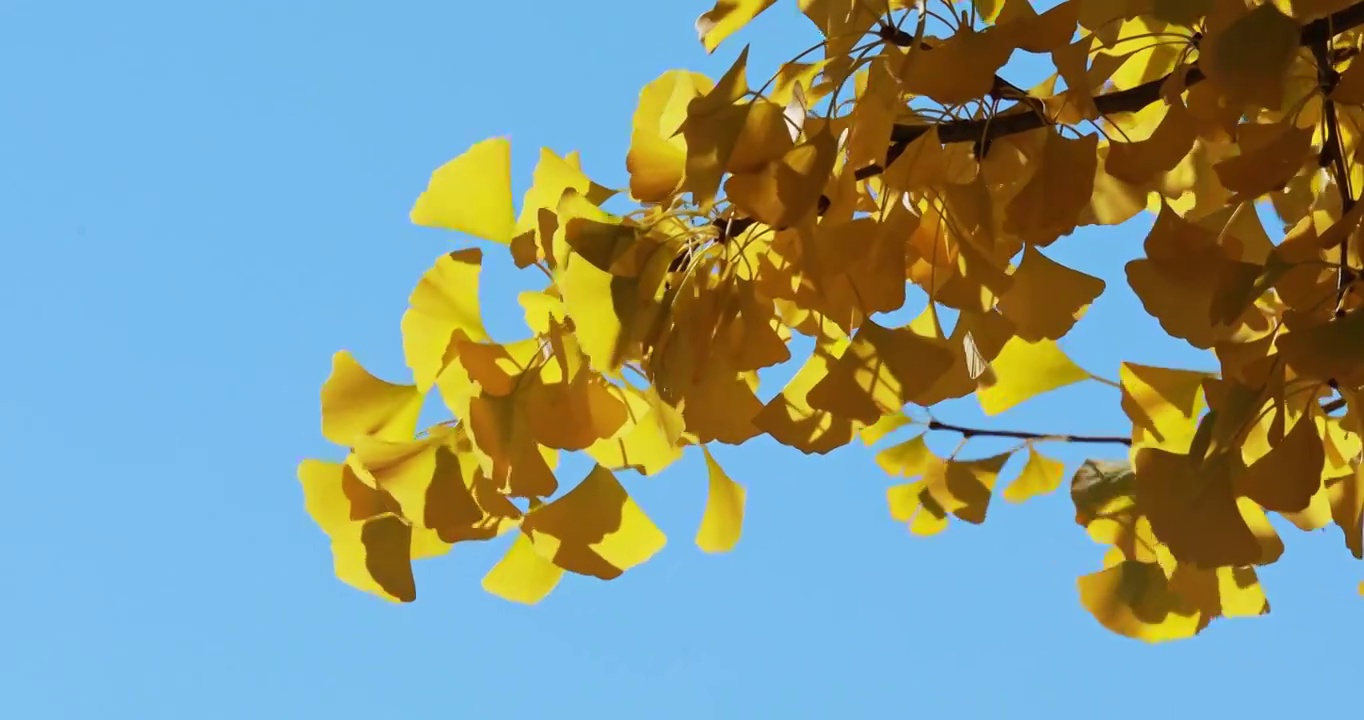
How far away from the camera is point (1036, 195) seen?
37 cm

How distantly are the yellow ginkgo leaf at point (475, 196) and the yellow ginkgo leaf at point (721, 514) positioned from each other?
122 millimetres

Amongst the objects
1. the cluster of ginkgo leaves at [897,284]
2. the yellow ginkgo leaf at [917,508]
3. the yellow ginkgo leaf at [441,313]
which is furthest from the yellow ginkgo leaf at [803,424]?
the yellow ginkgo leaf at [917,508]

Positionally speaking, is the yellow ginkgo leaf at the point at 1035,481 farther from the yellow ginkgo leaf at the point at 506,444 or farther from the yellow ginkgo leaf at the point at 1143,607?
the yellow ginkgo leaf at the point at 506,444

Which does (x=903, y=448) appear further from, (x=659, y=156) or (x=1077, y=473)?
(x=659, y=156)

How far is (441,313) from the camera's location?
0.44 meters

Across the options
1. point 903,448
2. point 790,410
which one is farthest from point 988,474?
point 790,410

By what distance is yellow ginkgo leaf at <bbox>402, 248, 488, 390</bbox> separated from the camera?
44cm

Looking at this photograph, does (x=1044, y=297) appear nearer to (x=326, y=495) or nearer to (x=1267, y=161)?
(x=1267, y=161)

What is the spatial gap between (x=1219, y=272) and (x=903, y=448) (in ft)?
0.98

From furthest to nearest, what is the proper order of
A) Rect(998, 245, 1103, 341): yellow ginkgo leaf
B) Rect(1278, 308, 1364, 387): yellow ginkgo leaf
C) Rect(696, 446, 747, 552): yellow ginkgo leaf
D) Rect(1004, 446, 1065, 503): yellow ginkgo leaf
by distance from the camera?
Rect(1004, 446, 1065, 503): yellow ginkgo leaf, Rect(696, 446, 747, 552): yellow ginkgo leaf, Rect(998, 245, 1103, 341): yellow ginkgo leaf, Rect(1278, 308, 1364, 387): yellow ginkgo leaf

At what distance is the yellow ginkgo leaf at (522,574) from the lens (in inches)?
19.9

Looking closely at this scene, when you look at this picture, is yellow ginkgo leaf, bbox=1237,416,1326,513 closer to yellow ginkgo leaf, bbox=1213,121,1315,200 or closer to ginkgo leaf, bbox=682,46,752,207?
yellow ginkgo leaf, bbox=1213,121,1315,200

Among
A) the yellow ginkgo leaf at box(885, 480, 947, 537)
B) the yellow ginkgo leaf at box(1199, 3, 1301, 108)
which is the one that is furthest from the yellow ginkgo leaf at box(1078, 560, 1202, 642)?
the yellow ginkgo leaf at box(1199, 3, 1301, 108)

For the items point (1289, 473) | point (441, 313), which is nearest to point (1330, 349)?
point (1289, 473)
